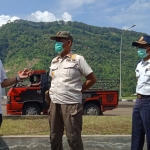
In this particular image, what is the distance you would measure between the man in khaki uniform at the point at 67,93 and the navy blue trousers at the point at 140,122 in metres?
0.78

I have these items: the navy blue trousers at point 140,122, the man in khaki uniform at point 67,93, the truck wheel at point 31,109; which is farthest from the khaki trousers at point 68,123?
the truck wheel at point 31,109

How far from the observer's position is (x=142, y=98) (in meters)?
4.83

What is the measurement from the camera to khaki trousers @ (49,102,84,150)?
4.47 meters

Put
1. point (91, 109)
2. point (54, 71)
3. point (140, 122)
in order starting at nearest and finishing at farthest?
1. point (54, 71)
2. point (140, 122)
3. point (91, 109)

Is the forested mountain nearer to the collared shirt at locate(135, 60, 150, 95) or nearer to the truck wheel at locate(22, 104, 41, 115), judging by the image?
the truck wheel at locate(22, 104, 41, 115)

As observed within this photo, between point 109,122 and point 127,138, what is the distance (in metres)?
1.48

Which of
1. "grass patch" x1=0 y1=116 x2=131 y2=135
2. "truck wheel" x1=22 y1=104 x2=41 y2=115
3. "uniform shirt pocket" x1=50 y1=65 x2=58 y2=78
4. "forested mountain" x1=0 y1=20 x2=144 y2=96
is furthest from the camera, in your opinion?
"forested mountain" x1=0 y1=20 x2=144 y2=96

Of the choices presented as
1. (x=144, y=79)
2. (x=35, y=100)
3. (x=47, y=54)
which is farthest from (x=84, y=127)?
(x=47, y=54)

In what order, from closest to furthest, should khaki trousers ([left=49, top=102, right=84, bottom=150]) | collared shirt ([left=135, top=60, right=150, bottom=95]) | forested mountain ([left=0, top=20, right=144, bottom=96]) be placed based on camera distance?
khaki trousers ([left=49, top=102, right=84, bottom=150])
collared shirt ([left=135, top=60, right=150, bottom=95])
forested mountain ([left=0, top=20, right=144, bottom=96])

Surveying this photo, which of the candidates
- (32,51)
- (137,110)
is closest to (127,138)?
(137,110)

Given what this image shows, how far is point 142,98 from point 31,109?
7361mm

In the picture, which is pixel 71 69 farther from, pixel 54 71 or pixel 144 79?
pixel 144 79

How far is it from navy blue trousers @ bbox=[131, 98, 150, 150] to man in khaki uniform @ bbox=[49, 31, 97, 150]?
0.78m

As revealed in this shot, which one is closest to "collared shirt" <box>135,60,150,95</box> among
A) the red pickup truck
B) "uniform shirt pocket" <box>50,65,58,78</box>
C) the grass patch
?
"uniform shirt pocket" <box>50,65,58,78</box>
